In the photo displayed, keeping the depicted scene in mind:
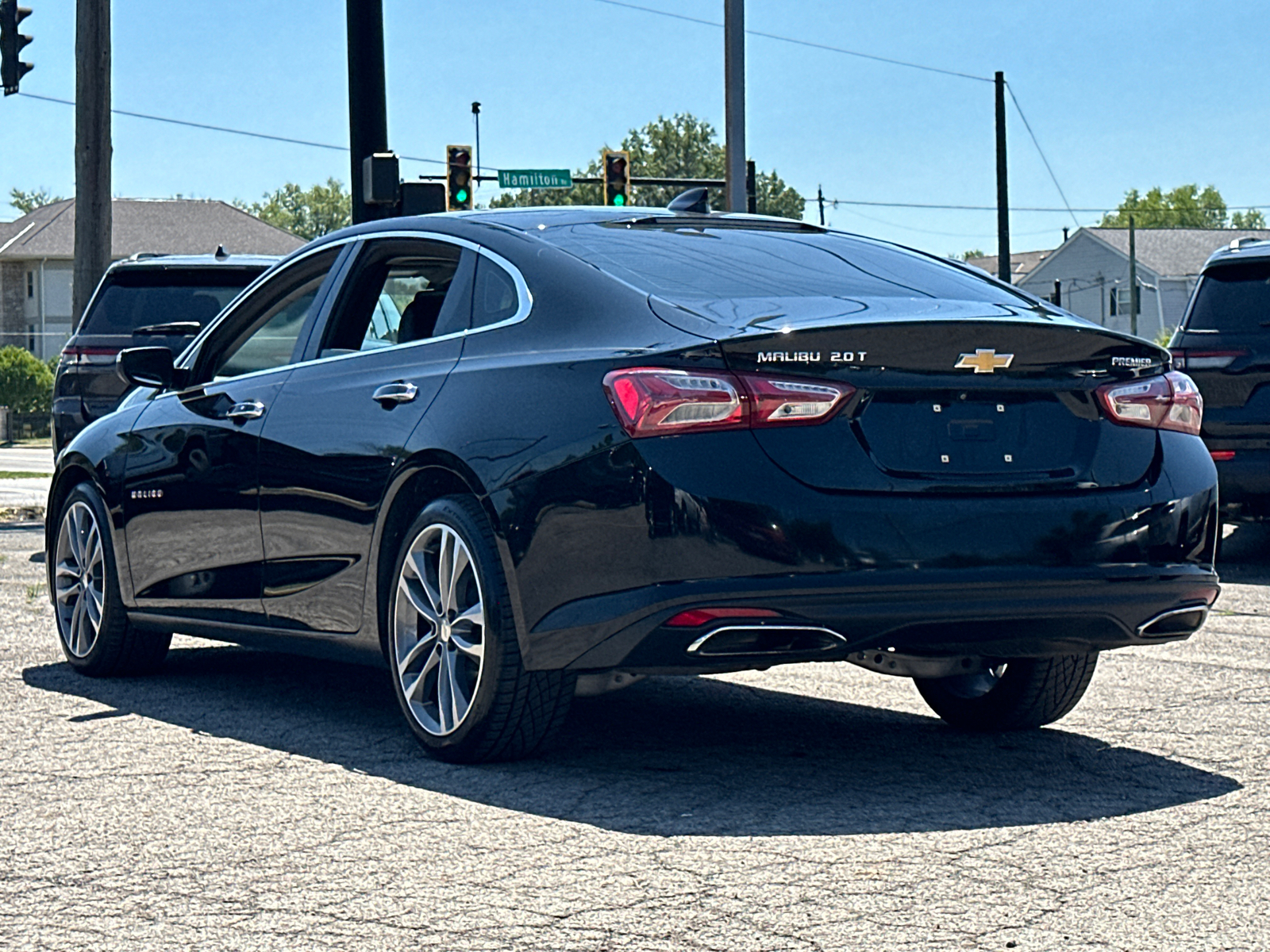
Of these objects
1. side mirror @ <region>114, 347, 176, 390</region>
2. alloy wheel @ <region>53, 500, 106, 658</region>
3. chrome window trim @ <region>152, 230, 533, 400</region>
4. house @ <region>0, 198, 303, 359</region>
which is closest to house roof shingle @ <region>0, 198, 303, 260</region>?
house @ <region>0, 198, 303, 359</region>

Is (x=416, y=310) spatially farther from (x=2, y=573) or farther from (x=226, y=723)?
(x=2, y=573)

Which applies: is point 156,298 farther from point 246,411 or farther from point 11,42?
point 11,42

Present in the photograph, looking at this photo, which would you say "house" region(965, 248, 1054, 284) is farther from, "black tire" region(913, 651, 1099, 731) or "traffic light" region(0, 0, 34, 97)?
"black tire" region(913, 651, 1099, 731)

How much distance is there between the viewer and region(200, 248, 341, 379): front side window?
23.2 ft

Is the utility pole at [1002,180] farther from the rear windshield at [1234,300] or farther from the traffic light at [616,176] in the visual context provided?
the rear windshield at [1234,300]

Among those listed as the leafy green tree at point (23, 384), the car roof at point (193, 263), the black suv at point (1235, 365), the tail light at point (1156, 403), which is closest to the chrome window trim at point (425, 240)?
the tail light at point (1156, 403)

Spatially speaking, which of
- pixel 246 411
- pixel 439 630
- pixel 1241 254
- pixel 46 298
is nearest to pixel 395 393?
pixel 439 630

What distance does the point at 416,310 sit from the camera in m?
6.41

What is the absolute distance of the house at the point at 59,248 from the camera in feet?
271

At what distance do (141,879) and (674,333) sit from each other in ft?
6.23

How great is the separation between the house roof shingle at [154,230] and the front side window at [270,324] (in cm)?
7461

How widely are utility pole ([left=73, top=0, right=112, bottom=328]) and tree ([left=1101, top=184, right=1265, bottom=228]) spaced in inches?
5988

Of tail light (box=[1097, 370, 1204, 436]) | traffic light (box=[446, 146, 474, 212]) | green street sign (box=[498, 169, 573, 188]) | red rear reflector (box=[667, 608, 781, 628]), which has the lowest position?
red rear reflector (box=[667, 608, 781, 628])

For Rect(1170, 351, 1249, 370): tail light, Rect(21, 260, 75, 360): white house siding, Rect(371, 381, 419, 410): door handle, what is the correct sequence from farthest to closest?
Rect(21, 260, 75, 360): white house siding → Rect(1170, 351, 1249, 370): tail light → Rect(371, 381, 419, 410): door handle
